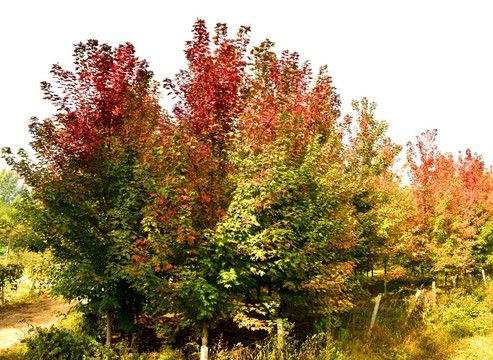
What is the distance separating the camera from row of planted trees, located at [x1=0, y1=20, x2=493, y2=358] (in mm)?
5203

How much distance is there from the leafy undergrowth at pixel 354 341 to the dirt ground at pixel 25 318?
1.40 metres

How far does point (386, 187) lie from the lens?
1269cm

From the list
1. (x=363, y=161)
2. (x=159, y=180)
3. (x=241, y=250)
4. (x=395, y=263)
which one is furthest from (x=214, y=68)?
(x=395, y=263)

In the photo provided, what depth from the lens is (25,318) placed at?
12.5 metres

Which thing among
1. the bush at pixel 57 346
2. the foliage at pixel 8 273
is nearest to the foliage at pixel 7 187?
the foliage at pixel 8 273

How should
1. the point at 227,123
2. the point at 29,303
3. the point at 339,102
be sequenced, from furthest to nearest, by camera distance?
the point at 29,303, the point at 339,102, the point at 227,123

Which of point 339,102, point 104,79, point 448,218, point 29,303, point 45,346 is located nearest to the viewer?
point 104,79

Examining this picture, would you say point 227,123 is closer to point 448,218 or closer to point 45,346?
point 45,346

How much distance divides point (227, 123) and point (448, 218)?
492 inches

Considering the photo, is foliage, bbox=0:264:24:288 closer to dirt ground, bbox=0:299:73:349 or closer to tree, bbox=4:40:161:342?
dirt ground, bbox=0:299:73:349

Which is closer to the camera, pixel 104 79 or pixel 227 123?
pixel 227 123

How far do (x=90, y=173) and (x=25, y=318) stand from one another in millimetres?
10302

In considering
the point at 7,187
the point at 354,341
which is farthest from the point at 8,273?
the point at 7,187

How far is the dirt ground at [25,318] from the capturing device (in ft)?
33.0
